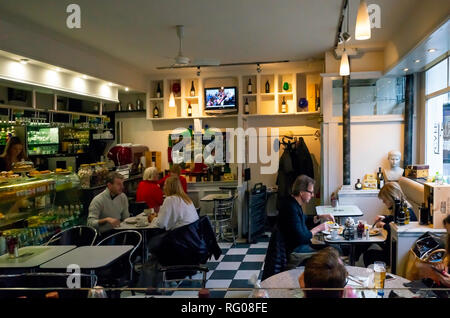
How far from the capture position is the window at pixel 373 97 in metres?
6.51

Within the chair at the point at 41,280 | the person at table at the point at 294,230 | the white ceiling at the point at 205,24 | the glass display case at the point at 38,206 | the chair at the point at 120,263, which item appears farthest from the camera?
the glass display case at the point at 38,206

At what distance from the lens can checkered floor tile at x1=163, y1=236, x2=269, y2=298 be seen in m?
4.90

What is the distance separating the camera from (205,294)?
57.7 inches

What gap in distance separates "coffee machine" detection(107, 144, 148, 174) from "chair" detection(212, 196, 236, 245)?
2.13m

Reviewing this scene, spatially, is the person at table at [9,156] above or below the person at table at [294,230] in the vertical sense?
above

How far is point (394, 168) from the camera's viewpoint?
20.9 ft

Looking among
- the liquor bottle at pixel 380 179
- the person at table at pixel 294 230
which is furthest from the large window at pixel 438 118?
the person at table at pixel 294 230

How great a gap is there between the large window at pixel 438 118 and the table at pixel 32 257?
498 centimetres

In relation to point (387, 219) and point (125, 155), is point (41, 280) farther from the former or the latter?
point (125, 155)

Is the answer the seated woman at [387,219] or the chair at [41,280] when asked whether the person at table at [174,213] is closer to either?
the chair at [41,280]

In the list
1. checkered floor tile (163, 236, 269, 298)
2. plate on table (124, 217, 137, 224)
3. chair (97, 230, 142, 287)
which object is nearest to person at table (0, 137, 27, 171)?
plate on table (124, 217, 137, 224)

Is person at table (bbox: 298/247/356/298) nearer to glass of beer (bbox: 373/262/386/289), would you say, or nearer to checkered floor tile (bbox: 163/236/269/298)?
glass of beer (bbox: 373/262/386/289)

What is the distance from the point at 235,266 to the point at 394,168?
3.06 meters

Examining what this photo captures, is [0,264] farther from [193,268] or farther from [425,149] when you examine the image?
[425,149]
